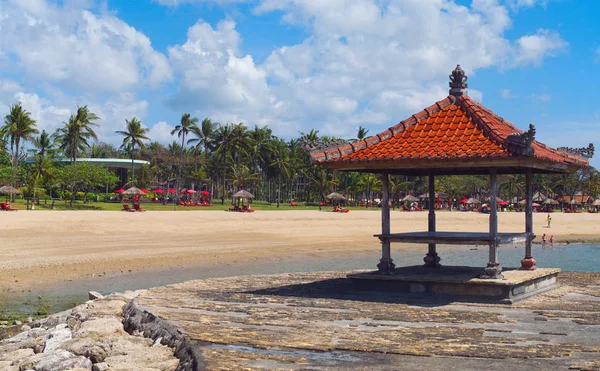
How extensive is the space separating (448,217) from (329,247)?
91.7 feet

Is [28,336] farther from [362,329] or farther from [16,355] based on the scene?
[362,329]

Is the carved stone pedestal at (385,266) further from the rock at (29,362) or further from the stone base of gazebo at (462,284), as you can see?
the rock at (29,362)

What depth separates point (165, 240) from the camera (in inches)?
1312

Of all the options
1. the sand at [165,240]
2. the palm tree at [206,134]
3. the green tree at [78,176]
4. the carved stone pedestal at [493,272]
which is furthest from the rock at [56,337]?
the palm tree at [206,134]

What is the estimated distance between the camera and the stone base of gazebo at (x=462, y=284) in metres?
11.4

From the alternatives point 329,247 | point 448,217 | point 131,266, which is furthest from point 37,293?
point 448,217

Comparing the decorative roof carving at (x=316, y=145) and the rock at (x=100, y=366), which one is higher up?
the decorative roof carving at (x=316, y=145)

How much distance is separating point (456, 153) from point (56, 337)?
6.88 m

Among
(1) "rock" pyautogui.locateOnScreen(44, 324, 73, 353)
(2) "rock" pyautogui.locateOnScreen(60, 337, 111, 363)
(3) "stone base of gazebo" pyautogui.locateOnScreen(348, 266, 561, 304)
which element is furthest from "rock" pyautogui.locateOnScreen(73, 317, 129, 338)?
(3) "stone base of gazebo" pyautogui.locateOnScreen(348, 266, 561, 304)

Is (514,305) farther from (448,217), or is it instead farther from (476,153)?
(448,217)

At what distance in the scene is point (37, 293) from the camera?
19.1 meters

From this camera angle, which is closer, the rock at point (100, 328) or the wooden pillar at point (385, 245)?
the rock at point (100, 328)

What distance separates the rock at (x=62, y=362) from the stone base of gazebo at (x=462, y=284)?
5698 millimetres

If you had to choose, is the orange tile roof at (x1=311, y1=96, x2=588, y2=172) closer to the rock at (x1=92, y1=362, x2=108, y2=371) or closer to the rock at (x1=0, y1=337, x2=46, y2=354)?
the rock at (x1=0, y1=337, x2=46, y2=354)
